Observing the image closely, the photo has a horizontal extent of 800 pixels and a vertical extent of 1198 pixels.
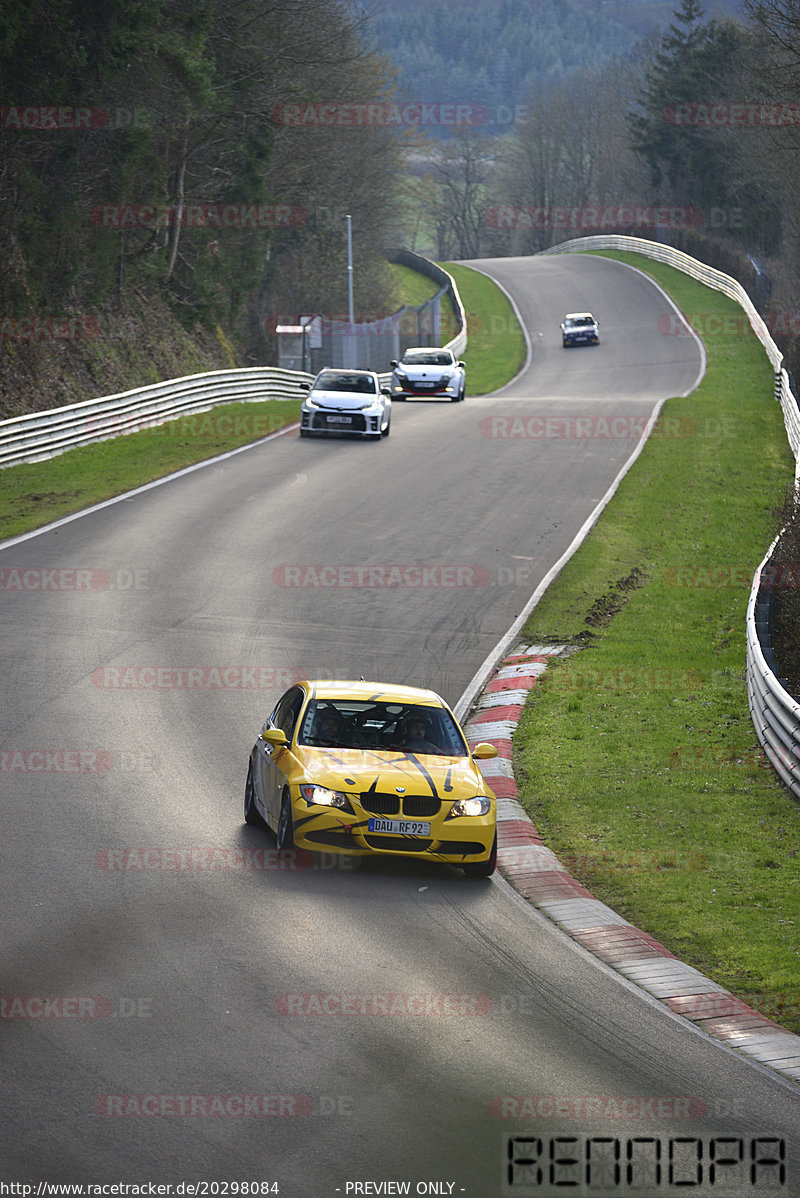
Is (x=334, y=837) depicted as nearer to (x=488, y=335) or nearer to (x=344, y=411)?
(x=344, y=411)

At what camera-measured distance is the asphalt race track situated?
20.6 ft

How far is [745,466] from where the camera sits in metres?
32.9

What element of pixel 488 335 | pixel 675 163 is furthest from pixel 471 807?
pixel 675 163

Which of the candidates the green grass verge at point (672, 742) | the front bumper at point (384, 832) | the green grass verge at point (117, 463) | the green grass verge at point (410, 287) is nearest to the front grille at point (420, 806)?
the front bumper at point (384, 832)

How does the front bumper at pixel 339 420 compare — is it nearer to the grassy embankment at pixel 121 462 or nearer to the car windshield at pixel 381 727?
the grassy embankment at pixel 121 462

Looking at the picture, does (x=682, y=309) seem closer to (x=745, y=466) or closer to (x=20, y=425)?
(x=745, y=466)

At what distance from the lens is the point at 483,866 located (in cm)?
1095

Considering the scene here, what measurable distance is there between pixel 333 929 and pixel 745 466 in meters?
25.6

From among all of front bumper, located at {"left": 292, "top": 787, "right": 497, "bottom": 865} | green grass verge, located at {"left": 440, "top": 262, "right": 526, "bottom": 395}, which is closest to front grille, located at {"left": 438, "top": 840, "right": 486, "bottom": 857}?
front bumper, located at {"left": 292, "top": 787, "right": 497, "bottom": 865}

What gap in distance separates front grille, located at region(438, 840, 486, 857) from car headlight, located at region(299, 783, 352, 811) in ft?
2.60

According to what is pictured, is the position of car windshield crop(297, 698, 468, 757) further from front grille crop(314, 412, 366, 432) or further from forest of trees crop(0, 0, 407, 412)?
forest of trees crop(0, 0, 407, 412)

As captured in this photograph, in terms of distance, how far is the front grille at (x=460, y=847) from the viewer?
10.8m

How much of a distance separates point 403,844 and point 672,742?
5.06 meters

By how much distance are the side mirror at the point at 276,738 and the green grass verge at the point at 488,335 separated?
139 feet
